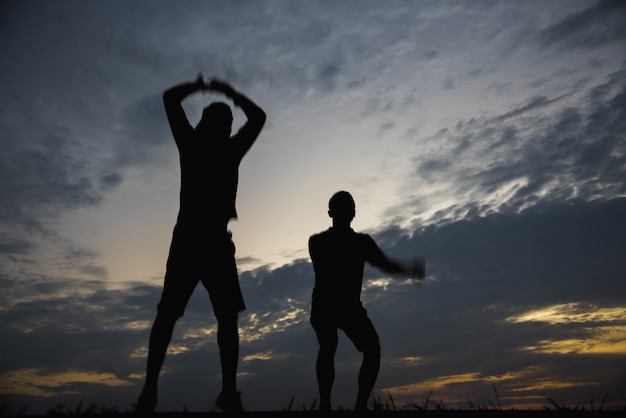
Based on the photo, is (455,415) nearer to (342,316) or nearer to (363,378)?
(363,378)

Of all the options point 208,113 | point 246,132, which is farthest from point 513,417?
point 208,113

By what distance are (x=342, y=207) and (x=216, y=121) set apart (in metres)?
1.62

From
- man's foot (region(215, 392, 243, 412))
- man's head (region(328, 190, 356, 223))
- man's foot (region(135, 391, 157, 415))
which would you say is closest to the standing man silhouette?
man's foot (region(215, 392, 243, 412))

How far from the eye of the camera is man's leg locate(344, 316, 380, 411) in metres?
5.43

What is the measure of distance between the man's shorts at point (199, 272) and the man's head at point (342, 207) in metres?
1.33

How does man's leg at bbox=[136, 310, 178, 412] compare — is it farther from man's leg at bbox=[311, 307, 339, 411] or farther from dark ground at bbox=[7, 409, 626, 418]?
man's leg at bbox=[311, 307, 339, 411]

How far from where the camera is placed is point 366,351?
551 centimetres

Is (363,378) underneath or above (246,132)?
underneath

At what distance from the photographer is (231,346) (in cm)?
498

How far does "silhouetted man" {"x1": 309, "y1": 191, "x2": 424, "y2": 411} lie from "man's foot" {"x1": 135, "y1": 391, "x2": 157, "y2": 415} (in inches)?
62.4

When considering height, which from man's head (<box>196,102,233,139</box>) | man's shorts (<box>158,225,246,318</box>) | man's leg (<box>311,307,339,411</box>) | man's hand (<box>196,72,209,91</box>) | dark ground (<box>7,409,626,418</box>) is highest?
man's hand (<box>196,72,209,91</box>)

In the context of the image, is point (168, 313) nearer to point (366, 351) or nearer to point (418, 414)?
point (366, 351)

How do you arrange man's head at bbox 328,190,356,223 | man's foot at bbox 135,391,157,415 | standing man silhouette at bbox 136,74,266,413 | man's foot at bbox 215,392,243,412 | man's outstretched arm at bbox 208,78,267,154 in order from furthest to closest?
man's head at bbox 328,190,356,223, man's outstretched arm at bbox 208,78,267,154, standing man silhouette at bbox 136,74,266,413, man's foot at bbox 215,392,243,412, man's foot at bbox 135,391,157,415

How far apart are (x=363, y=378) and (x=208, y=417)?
164 centimetres
